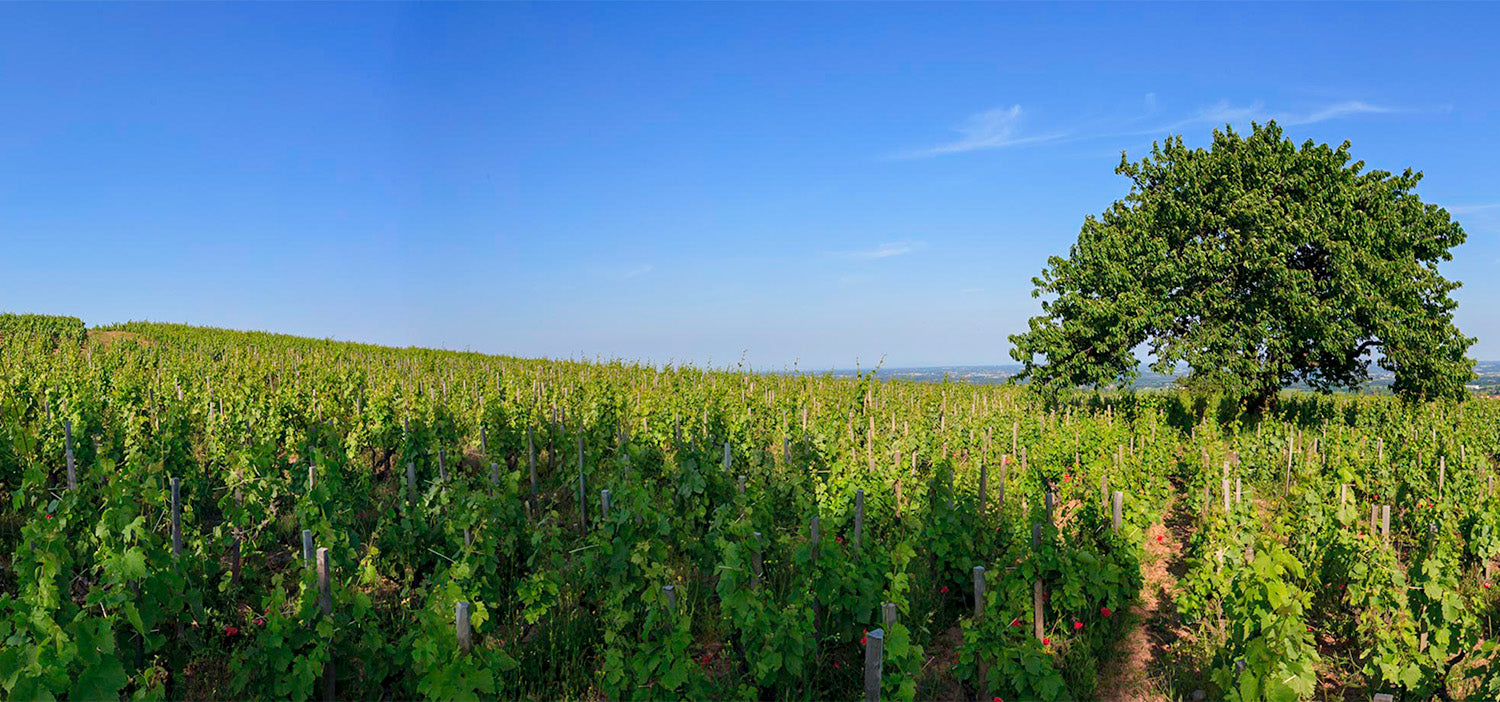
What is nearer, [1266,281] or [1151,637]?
[1151,637]

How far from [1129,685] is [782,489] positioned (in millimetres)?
3767

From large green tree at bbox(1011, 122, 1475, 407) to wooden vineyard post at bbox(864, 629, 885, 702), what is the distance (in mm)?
15189

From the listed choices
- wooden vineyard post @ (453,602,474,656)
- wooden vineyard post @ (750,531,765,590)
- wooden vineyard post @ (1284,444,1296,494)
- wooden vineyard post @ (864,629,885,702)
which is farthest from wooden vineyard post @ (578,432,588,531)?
wooden vineyard post @ (1284,444,1296,494)

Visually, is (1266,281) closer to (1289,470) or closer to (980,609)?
(1289,470)

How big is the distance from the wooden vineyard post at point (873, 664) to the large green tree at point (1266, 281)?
1519 cm

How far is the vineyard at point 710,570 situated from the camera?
16.4 ft

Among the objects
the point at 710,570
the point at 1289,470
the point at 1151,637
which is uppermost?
the point at 1289,470

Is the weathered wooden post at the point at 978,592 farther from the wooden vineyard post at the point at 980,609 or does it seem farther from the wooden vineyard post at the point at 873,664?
the wooden vineyard post at the point at 873,664

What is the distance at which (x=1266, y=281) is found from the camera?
16562 mm

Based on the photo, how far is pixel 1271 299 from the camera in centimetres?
1672

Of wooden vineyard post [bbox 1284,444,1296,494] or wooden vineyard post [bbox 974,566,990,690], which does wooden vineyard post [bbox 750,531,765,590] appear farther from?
wooden vineyard post [bbox 1284,444,1296,494]

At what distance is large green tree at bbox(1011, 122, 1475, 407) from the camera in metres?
16.3

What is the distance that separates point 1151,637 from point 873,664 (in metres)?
3.98

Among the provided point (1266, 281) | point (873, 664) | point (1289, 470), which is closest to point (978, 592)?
point (873, 664)
